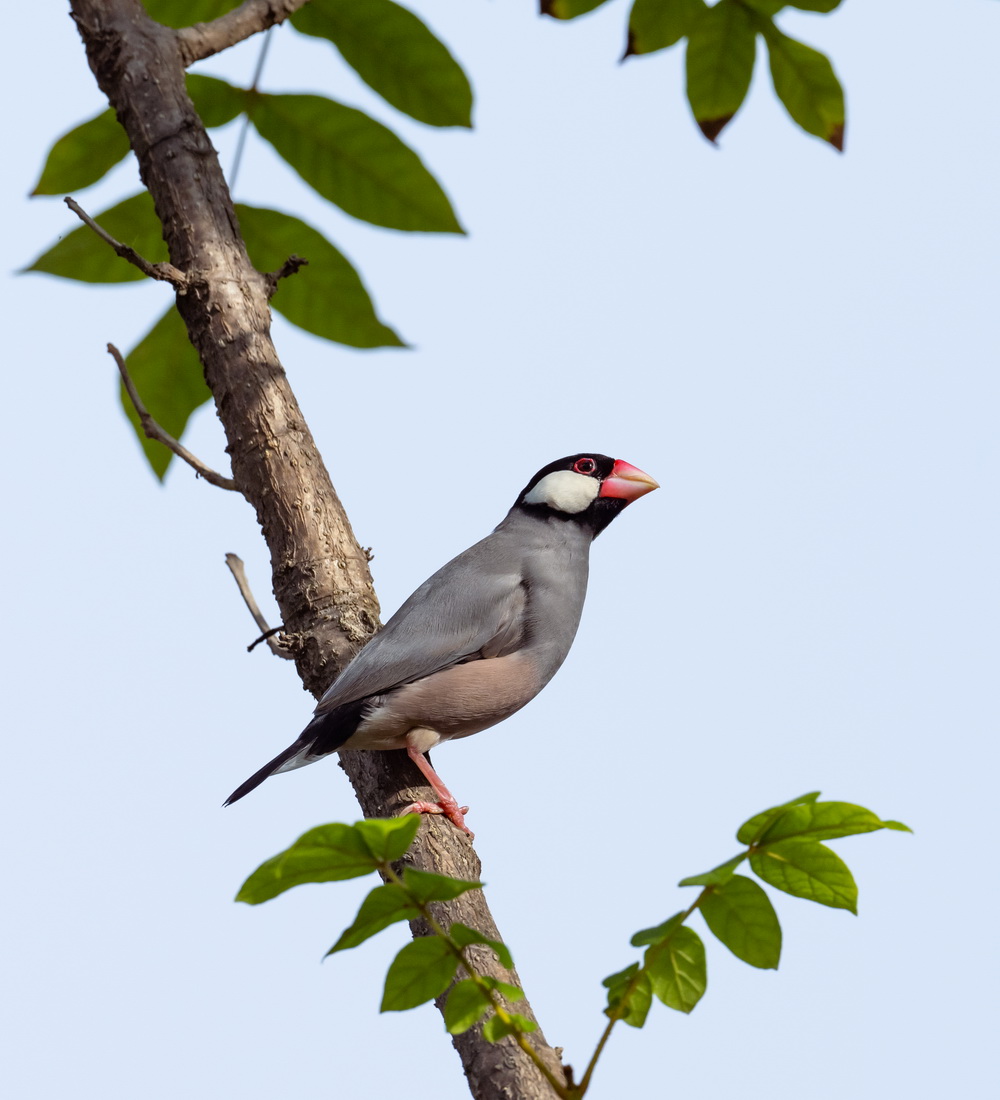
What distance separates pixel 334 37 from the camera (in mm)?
4070

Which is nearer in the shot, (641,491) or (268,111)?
(268,111)

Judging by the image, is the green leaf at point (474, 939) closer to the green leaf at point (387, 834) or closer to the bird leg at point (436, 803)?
the green leaf at point (387, 834)

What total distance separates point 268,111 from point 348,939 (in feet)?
10.5

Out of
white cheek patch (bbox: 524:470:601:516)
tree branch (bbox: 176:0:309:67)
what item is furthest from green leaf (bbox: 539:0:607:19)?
white cheek patch (bbox: 524:470:601:516)

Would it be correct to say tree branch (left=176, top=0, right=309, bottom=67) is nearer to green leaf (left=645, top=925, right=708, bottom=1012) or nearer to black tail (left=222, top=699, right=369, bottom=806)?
black tail (left=222, top=699, right=369, bottom=806)

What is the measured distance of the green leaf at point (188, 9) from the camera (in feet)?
14.5

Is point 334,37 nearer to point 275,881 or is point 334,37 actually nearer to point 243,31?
point 243,31

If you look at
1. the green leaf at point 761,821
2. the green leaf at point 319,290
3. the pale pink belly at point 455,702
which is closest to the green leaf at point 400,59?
the green leaf at point 319,290

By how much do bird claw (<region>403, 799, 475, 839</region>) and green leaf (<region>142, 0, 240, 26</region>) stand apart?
2920 millimetres

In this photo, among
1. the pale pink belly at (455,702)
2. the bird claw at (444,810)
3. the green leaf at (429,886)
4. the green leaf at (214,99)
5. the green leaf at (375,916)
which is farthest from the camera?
the green leaf at (214,99)

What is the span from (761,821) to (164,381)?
3.05 m

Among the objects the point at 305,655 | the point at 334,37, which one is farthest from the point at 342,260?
the point at 305,655

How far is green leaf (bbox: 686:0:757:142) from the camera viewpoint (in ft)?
11.7

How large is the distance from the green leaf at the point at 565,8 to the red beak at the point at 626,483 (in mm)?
1883
